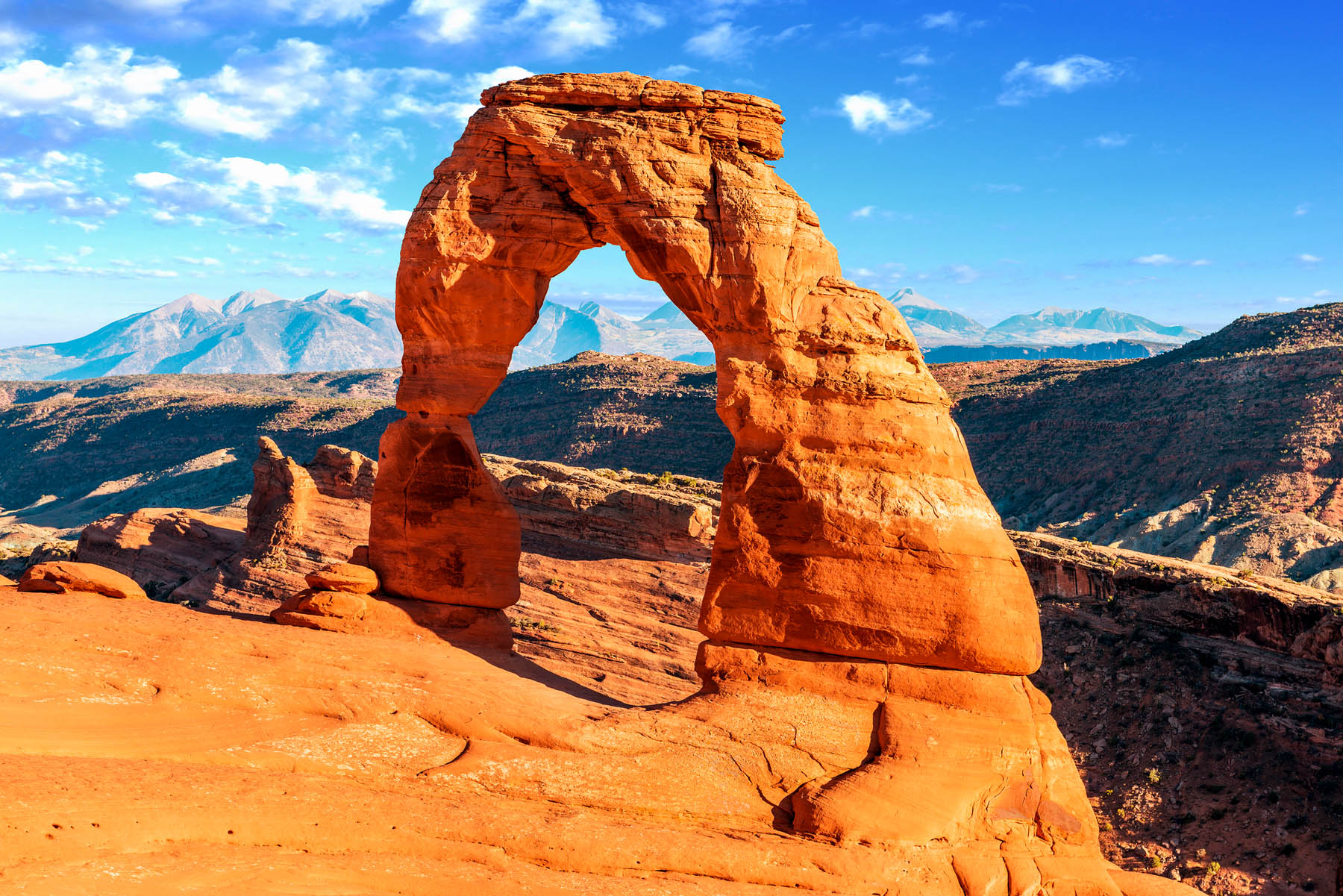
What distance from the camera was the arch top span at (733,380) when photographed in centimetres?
1396

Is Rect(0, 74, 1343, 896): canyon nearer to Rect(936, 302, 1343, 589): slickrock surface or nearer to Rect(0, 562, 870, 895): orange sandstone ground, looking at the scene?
Rect(0, 562, 870, 895): orange sandstone ground

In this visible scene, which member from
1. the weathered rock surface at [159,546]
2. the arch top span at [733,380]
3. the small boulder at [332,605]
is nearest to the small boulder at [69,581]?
the small boulder at [332,605]

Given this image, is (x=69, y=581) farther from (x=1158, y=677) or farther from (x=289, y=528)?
(x=1158, y=677)

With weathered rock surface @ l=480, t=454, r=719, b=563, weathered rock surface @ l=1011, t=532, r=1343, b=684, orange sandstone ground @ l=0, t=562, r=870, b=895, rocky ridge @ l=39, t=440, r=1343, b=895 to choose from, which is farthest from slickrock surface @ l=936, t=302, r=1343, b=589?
orange sandstone ground @ l=0, t=562, r=870, b=895

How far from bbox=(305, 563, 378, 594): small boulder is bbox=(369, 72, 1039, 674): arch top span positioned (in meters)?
0.50

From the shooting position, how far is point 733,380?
15242 mm

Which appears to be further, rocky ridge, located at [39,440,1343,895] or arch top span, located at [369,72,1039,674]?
rocky ridge, located at [39,440,1343,895]

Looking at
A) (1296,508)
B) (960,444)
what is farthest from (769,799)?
(1296,508)

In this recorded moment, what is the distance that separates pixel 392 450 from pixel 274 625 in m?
4.03

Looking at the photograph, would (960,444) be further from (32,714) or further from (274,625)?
(32,714)

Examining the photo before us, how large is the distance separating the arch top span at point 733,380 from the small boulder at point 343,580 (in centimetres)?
50

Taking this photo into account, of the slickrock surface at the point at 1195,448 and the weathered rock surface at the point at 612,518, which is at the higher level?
the slickrock surface at the point at 1195,448

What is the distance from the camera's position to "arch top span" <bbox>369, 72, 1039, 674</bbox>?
13961 mm

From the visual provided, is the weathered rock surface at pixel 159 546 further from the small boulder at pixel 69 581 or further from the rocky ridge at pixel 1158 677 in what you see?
the small boulder at pixel 69 581
